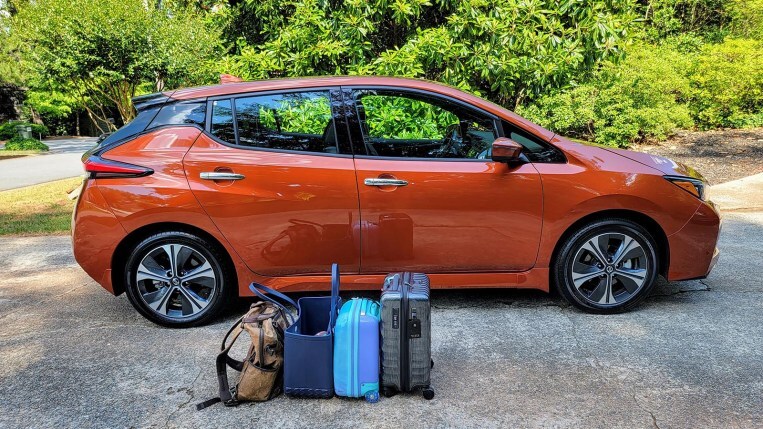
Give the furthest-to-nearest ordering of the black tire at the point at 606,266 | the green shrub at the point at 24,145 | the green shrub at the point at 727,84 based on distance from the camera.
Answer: the green shrub at the point at 24,145 < the green shrub at the point at 727,84 < the black tire at the point at 606,266

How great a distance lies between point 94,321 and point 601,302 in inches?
144

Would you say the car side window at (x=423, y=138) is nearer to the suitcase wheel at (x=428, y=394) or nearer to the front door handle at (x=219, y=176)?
the front door handle at (x=219, y=176)

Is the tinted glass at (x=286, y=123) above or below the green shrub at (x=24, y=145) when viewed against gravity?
above

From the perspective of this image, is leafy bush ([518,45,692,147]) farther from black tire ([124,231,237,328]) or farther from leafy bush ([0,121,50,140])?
leafy bush ([0,121,50,140])

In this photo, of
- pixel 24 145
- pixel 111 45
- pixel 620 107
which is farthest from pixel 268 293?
pixel 24 145

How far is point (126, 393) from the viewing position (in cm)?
298

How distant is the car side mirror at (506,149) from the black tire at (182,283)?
1.96m

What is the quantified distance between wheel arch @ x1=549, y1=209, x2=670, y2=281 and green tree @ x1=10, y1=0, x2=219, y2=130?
23.8 ft

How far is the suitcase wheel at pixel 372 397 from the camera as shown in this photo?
2838mm

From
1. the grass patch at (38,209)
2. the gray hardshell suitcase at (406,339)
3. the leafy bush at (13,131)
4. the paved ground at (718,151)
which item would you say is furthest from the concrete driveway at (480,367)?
the leafy bush at (13,131)

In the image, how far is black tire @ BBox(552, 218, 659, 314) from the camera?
3.81 m

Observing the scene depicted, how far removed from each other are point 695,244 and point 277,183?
115 inches

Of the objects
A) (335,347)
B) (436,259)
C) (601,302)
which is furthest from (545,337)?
(335,347)

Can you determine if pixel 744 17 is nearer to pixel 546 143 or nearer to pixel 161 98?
pixel 546 143
